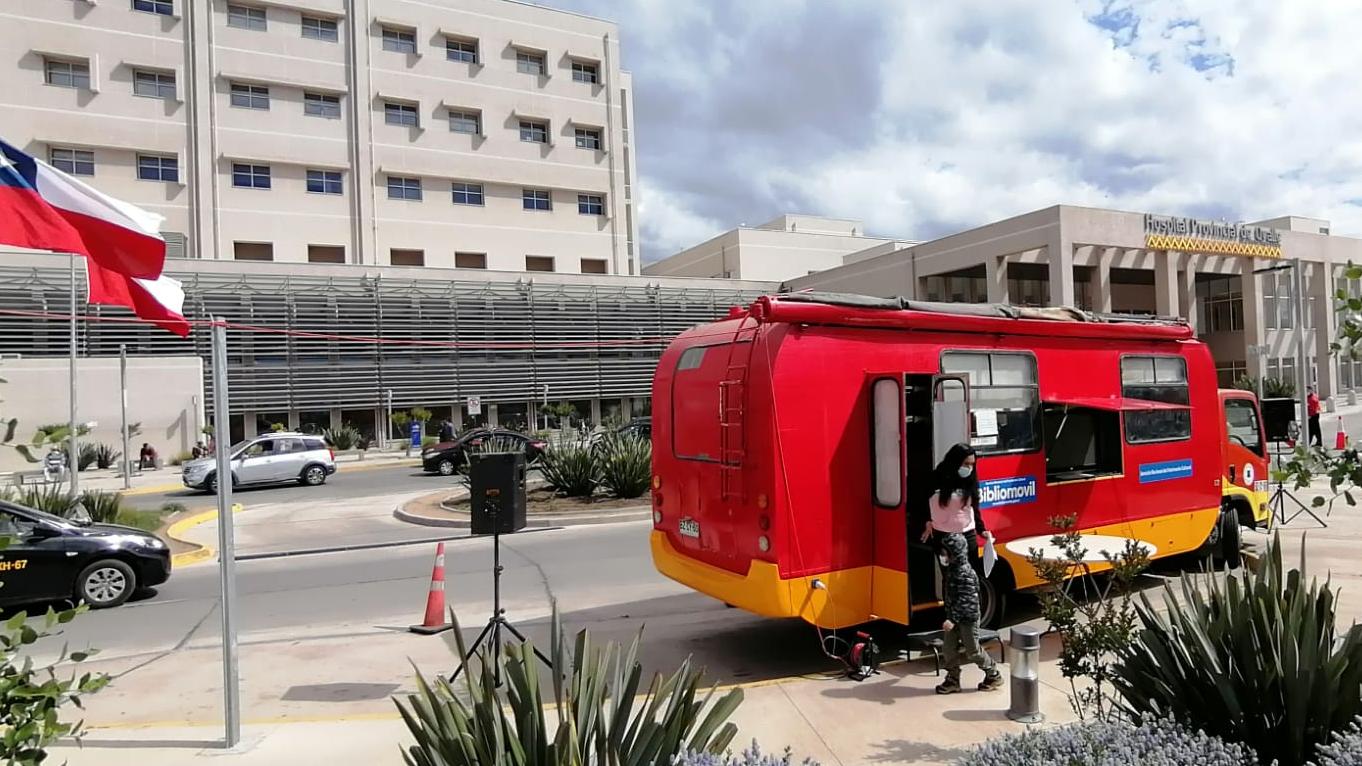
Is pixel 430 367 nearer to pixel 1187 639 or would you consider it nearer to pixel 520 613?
pixel 520 613

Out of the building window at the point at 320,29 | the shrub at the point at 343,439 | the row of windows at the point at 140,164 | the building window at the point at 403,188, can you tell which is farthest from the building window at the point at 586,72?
the shrub at the point at 343,439

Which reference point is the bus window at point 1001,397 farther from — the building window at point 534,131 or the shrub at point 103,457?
the building window at point 534,131

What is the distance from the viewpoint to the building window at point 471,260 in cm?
4716

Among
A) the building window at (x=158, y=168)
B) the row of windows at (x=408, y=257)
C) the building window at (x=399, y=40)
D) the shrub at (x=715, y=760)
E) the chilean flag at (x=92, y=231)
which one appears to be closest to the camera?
the shrub at (x=715, y=760)

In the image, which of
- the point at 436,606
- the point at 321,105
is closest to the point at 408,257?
the point at 321,105

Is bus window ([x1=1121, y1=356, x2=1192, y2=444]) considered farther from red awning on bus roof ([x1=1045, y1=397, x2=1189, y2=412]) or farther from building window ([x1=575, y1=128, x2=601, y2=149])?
building window ([x1=575, y1=128, x2=601, y2=149])

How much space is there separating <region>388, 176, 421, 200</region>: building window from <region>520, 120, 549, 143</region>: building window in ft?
23.5

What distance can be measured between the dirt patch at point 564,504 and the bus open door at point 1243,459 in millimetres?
10158

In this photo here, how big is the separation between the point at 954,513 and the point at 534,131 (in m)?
47.5

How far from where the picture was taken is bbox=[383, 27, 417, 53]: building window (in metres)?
45.5

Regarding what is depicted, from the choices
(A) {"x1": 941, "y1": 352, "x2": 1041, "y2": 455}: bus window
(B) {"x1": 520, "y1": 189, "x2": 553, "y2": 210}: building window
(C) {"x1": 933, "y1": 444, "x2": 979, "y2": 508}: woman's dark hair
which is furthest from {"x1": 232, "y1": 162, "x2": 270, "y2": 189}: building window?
(C) {"x1": 933, "y1": 444, "x2": 979, "y2": 508}: woman's dark hair

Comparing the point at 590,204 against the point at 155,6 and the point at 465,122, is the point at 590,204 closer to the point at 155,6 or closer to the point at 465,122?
the point at 465,122

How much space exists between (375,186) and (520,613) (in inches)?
1588

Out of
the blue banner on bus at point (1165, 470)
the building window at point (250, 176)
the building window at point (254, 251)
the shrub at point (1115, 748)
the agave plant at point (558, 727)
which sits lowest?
the shrub at point (1115, 748)
